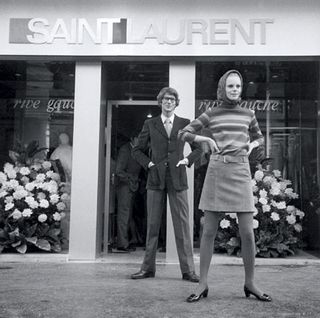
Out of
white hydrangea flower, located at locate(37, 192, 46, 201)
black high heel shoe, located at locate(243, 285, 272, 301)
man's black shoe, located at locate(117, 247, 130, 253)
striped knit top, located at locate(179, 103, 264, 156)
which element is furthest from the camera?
man's black shoe, located at locate(117, 247, 130, 253)

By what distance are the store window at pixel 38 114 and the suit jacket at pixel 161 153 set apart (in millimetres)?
2235

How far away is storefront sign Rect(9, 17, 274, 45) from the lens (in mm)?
6914

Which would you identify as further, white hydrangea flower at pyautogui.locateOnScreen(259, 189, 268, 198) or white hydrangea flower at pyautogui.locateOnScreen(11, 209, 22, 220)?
white hydrangea flower at pyautogui.locateOnScreen(259, 189, 268, 198)

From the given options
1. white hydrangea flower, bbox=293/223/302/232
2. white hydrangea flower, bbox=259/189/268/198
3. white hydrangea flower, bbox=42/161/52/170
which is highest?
white hydrangea flower, bbox=42/161/52/170

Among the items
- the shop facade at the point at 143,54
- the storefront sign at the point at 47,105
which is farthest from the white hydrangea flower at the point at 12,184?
the storefront sign at the point at 47,105

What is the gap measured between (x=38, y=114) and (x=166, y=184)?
128 inches

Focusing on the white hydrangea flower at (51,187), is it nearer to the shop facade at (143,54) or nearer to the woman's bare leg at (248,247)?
the shop facade at (143,54)

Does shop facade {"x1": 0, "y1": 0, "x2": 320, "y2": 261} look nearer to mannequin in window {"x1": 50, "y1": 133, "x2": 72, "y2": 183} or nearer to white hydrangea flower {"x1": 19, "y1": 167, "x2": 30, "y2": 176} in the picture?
mannequin in window {"x1": 50, "y1": 133, "x2": 72, "y2": 183}

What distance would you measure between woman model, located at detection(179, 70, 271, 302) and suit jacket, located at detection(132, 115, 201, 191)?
1.02 m

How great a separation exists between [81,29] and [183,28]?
1409 millimetres

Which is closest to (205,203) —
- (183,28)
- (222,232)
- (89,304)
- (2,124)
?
(89,304)

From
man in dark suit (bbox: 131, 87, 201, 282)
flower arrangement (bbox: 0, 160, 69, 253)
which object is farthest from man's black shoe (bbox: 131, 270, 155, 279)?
flower arrangement (bbox: 0, 160, 69, 253)

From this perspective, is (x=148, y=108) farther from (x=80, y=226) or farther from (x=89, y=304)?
(x=89, y=304)

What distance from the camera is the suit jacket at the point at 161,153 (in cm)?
545
